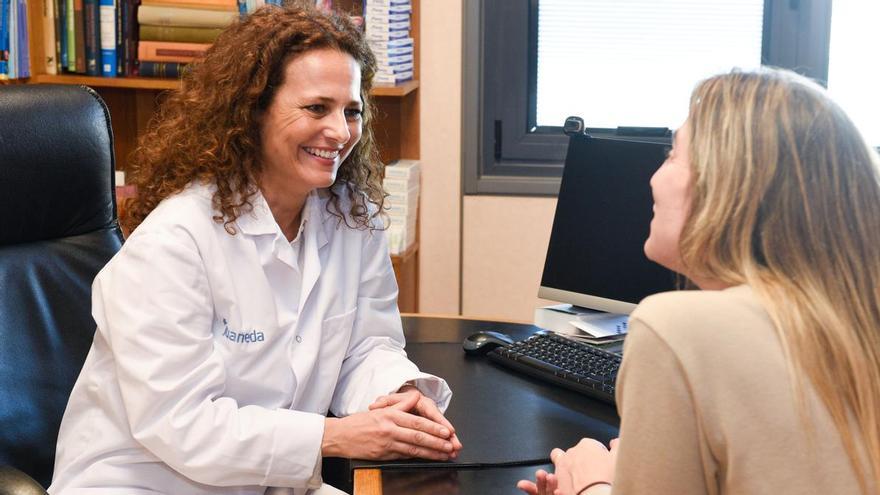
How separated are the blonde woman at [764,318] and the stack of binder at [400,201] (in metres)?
1.91

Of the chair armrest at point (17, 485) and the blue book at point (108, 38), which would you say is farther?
the blue book at point (108, 38)

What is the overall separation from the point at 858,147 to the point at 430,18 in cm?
215

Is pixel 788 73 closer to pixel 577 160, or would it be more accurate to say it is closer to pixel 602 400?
pixel 602 400

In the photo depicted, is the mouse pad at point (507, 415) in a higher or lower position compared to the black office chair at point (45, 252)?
lower

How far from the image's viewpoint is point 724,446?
916mm

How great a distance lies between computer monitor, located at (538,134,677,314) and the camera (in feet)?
6.15

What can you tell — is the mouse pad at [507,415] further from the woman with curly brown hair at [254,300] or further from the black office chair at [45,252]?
the black office chair at [45,252]

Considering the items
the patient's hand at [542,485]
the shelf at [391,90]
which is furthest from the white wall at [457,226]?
the patient's hand at [542,485]

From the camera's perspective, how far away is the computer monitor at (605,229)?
1.87 m

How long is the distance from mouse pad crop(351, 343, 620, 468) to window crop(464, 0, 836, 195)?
53.6 inches

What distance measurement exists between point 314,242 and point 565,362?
459 mm

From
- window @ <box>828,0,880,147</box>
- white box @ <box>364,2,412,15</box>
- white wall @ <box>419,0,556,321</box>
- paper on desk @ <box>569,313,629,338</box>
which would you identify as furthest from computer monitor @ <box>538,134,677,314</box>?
window @ <box>828,0,880,147</box>

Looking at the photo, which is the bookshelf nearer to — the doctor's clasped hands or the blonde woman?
the doctor's clasped hands

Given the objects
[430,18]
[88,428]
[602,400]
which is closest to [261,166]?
[88,428]
